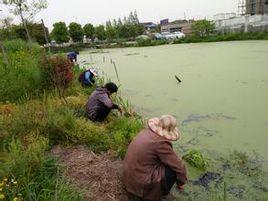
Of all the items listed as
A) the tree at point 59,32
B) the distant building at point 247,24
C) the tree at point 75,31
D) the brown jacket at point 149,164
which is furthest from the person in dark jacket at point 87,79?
the tree at point 75,31

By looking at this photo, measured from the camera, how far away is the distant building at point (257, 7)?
26.3m

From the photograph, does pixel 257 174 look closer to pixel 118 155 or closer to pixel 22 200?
pixel 118 155

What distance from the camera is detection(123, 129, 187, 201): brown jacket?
2.23m

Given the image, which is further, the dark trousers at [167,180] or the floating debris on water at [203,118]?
the floating debris on water at [203,118]

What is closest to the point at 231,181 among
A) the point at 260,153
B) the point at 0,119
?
the point at 260,153

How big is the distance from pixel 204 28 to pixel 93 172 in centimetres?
2398

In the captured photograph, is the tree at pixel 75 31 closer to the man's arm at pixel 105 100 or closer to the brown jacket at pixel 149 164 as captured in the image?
the man's arm at pixel 105 100

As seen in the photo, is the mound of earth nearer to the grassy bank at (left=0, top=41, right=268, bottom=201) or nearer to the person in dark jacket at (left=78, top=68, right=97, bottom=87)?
the grassy bank at (left=0, top=41, right=268, bottom=201)

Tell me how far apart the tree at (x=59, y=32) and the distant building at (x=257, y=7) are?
16.9 m

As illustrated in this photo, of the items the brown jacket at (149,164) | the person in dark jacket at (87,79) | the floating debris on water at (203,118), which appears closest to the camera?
the brown jacket at (149,164)

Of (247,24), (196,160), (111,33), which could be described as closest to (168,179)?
(196,160)

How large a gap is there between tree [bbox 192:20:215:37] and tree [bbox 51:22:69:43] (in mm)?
12310

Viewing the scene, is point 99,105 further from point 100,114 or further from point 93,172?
point 93,172

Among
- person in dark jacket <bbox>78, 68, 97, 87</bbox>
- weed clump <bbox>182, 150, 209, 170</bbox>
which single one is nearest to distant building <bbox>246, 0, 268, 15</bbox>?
person in dark jacket <bbox>78, 68, 97, 87</bbox>
